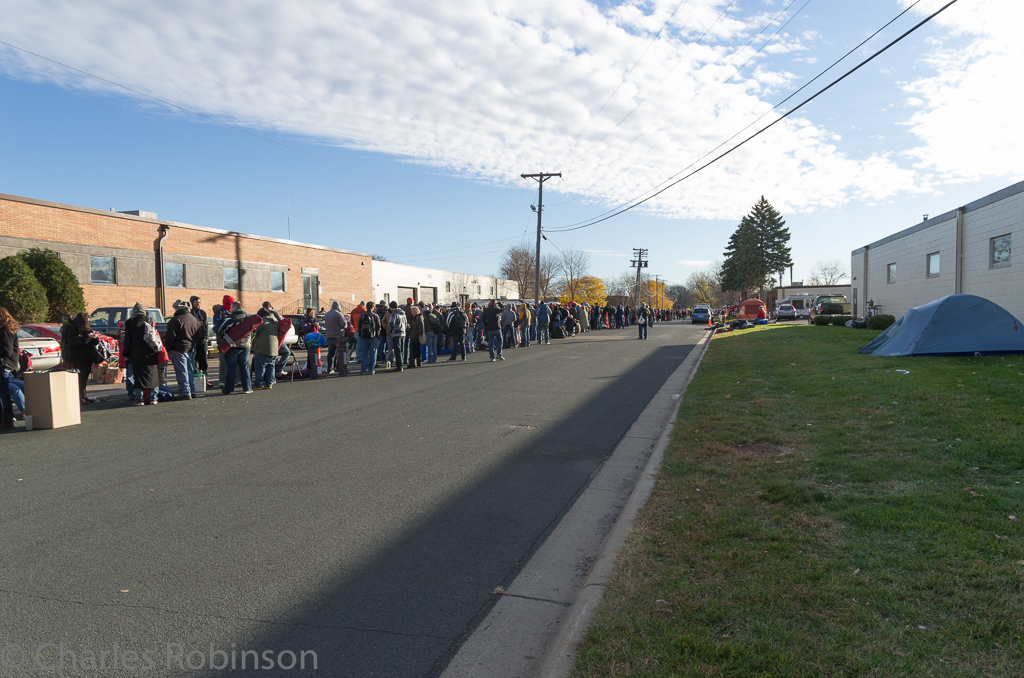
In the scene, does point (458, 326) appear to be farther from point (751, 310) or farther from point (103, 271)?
point (751, 310)

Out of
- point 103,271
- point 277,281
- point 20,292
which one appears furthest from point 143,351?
point 277,281

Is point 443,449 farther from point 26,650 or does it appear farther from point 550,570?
point 26,650

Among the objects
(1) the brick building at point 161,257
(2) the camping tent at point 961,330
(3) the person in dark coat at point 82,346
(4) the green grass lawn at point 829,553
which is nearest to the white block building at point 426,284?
(1) the brick building at point 161,257

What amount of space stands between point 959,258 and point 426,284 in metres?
42.0

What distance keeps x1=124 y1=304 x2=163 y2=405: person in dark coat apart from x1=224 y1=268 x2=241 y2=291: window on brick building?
70.8 feet

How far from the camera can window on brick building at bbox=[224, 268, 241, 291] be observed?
31438 millimetres

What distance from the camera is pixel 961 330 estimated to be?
45.1ft

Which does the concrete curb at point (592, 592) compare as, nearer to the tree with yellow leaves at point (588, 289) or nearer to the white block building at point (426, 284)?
the white block building at point (426, 284)

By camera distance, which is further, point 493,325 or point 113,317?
point 113,317

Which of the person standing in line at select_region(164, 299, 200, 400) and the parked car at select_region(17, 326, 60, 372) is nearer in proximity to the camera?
the person standing in line at select_region(164, 299, 200, 400)

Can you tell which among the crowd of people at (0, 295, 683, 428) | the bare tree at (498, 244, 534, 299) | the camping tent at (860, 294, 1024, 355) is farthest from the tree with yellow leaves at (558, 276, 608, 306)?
the camping tent at (860, 294, 1024, 355)

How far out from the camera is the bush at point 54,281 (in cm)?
2094

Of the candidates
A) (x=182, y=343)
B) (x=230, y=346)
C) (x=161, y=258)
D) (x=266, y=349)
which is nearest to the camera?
(x=182, y=343)

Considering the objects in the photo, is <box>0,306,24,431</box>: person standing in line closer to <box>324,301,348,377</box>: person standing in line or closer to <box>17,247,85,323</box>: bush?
<box>324,301,348,377</box>: person standing in line
